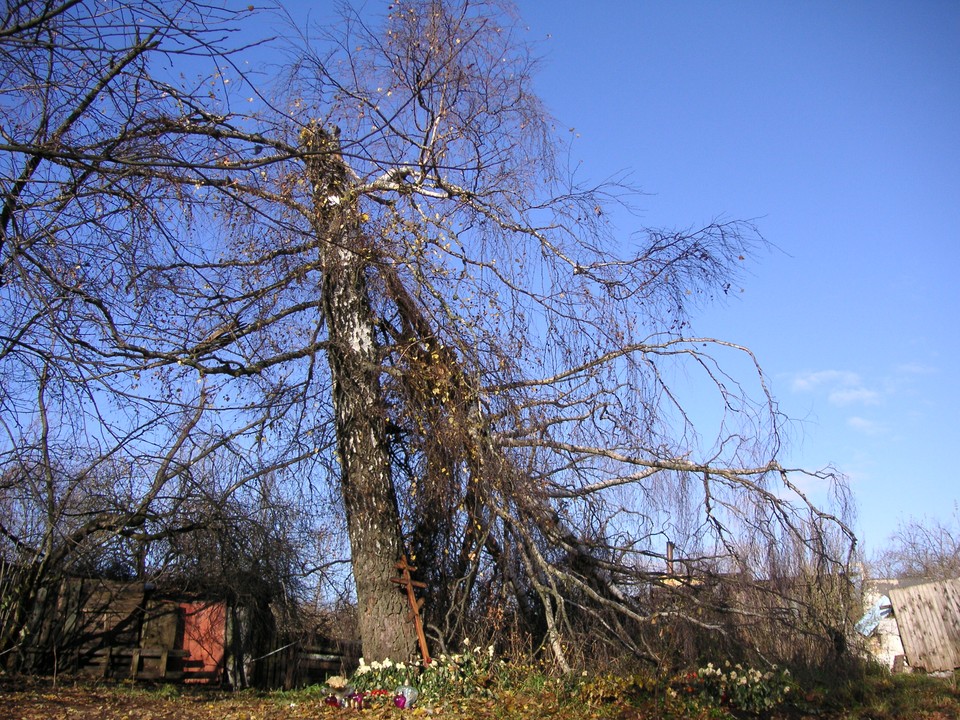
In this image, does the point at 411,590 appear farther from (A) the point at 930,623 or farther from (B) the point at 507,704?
(A) the point at 930,623

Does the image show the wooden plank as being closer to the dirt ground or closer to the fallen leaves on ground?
the fallen leaves on ground

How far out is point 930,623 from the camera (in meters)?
14.8

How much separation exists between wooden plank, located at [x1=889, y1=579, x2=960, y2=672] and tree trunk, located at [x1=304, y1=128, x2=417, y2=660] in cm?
1130

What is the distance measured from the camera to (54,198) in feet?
16.5

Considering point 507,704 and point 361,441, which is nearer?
point 507,704

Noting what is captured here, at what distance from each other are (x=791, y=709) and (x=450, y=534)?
3988mm

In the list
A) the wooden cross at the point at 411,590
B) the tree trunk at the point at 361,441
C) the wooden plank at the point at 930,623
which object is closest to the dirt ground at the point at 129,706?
the tree trunk at the point at 361,441

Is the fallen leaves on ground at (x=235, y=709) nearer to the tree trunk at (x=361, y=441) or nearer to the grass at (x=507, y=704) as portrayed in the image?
the grass at (x=507, y=704)

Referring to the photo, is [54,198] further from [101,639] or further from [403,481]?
Answer: [101,639]

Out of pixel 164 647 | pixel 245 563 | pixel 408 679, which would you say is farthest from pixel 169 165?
pixel 164 647

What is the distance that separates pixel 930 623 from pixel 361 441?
12.1m

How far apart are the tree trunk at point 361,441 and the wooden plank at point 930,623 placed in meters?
11.3

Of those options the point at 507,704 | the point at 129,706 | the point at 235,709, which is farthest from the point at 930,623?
the point at 129,706

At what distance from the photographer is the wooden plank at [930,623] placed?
47.5ft
